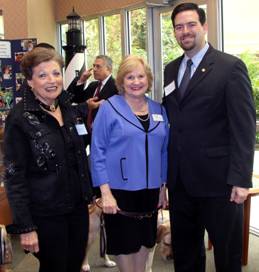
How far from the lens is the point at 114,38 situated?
234 inches

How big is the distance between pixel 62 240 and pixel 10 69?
287 centimetres

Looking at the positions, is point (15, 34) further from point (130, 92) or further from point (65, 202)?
point (65, 202)

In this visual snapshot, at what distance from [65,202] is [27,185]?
6.8 inches

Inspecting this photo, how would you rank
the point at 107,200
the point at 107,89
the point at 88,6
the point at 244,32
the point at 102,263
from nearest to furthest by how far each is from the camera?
the point at 107,200 → the point at 102,263 → the point at 244,32 → the point at 107,89 → the point at 88,6

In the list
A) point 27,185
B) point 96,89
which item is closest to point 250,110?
point 27,185

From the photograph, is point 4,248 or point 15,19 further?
point 15,19

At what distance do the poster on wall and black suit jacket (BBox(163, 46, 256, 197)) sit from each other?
257cm

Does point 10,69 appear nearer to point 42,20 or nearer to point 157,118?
point 42,20

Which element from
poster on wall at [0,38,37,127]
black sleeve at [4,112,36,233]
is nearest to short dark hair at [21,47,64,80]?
black sleeve at [4,112,36,233]

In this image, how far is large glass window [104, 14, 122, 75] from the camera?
19.1 ft

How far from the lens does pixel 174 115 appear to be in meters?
2.13

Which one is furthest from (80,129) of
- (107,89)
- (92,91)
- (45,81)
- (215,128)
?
(92,91)

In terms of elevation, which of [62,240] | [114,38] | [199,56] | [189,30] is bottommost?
[62,240]

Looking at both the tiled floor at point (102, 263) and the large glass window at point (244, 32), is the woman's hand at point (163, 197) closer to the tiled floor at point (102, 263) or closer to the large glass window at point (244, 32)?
the tiled floor at point (102, 263)
